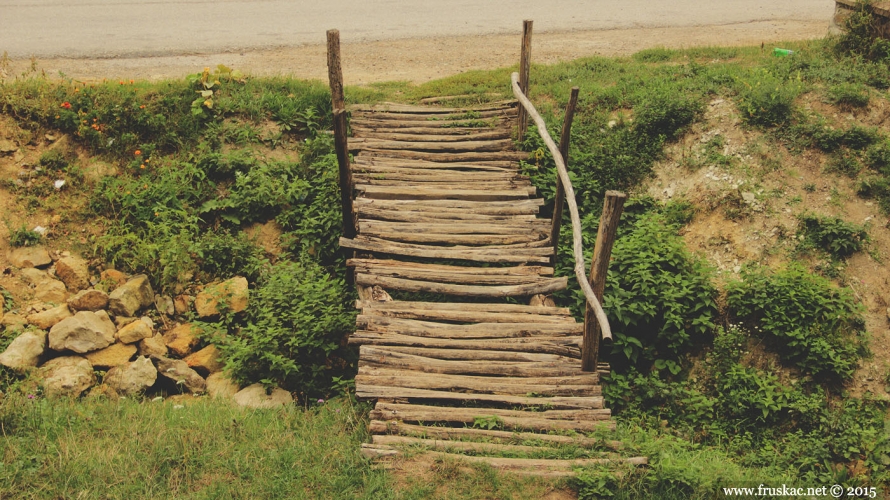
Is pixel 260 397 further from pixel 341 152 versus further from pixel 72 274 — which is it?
pixel 72 274

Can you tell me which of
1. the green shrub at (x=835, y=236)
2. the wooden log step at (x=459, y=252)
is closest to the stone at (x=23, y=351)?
the wooden log step at (x=459, y=252)

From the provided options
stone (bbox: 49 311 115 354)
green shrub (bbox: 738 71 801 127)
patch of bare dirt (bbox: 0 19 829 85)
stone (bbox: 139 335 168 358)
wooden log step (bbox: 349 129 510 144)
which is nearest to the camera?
stone (bbox: 49 311 115 354)

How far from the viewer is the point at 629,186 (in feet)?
31.1

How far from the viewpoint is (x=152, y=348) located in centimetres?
781

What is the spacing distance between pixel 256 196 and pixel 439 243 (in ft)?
8.27

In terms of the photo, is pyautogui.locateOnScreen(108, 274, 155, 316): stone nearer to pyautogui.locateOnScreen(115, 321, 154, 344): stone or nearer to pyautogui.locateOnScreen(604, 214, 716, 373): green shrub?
pyautogui.locateOnScreen(115, 321, 154, 344): stone

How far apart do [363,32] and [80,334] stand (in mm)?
7015

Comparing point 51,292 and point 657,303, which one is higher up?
point 657,303

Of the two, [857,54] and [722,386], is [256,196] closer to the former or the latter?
[722,386]

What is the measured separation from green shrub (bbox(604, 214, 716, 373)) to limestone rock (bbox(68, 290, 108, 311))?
18.0 ft

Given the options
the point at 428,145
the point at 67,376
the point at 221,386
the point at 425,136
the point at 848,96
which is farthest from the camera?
the point at 425,136

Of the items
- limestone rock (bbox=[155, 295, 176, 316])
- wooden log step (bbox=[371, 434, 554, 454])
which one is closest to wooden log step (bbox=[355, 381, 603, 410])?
wooden log step (bbox=[371, 434, 554, 454])

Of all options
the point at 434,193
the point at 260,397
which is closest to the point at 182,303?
the point at 260,397

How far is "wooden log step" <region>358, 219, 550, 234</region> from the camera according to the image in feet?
27.2
